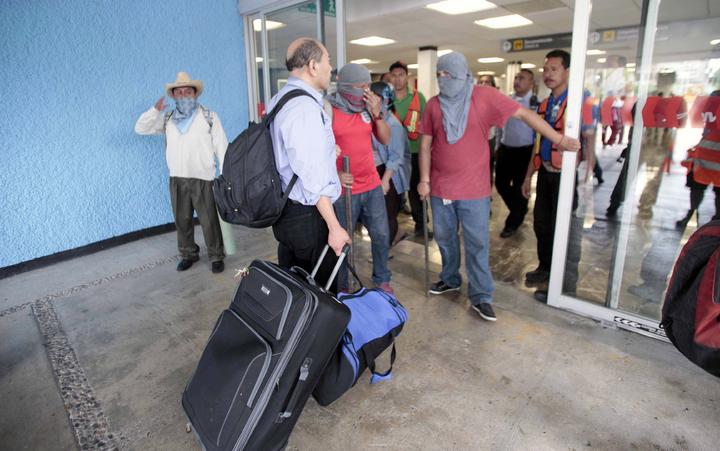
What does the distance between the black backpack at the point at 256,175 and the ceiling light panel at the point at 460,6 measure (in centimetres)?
567

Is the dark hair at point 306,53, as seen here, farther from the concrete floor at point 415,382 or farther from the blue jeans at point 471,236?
the concrete floor at point 415,382

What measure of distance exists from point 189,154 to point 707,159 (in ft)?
10.9

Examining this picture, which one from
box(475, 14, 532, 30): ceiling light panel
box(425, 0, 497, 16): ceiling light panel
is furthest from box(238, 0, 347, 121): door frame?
box(475, 14, 532, 30): ceiling light panel

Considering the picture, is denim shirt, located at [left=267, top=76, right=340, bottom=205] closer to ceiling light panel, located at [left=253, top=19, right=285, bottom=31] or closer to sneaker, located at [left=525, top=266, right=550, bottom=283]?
sneaker, located at [left=525, top=266, right=550, bottom=283]

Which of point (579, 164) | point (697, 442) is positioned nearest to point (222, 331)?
point (697, 442)

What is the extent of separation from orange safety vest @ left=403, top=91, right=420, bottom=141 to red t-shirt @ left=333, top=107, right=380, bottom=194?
1.39 m

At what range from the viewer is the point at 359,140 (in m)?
2.43

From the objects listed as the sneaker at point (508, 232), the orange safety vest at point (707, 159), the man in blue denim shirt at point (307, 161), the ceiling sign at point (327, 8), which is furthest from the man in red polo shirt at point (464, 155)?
the ceiling sign at point (327, 8)

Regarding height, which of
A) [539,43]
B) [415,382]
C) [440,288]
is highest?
[539,43]

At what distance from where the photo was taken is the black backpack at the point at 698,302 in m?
1.04

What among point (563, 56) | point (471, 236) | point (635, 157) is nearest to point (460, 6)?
point (563, 56)

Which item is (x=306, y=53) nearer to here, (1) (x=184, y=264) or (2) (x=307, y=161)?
(2) (x=307, y=161)

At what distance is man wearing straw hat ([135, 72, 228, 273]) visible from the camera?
10.6ft

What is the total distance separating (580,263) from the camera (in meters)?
2.71
